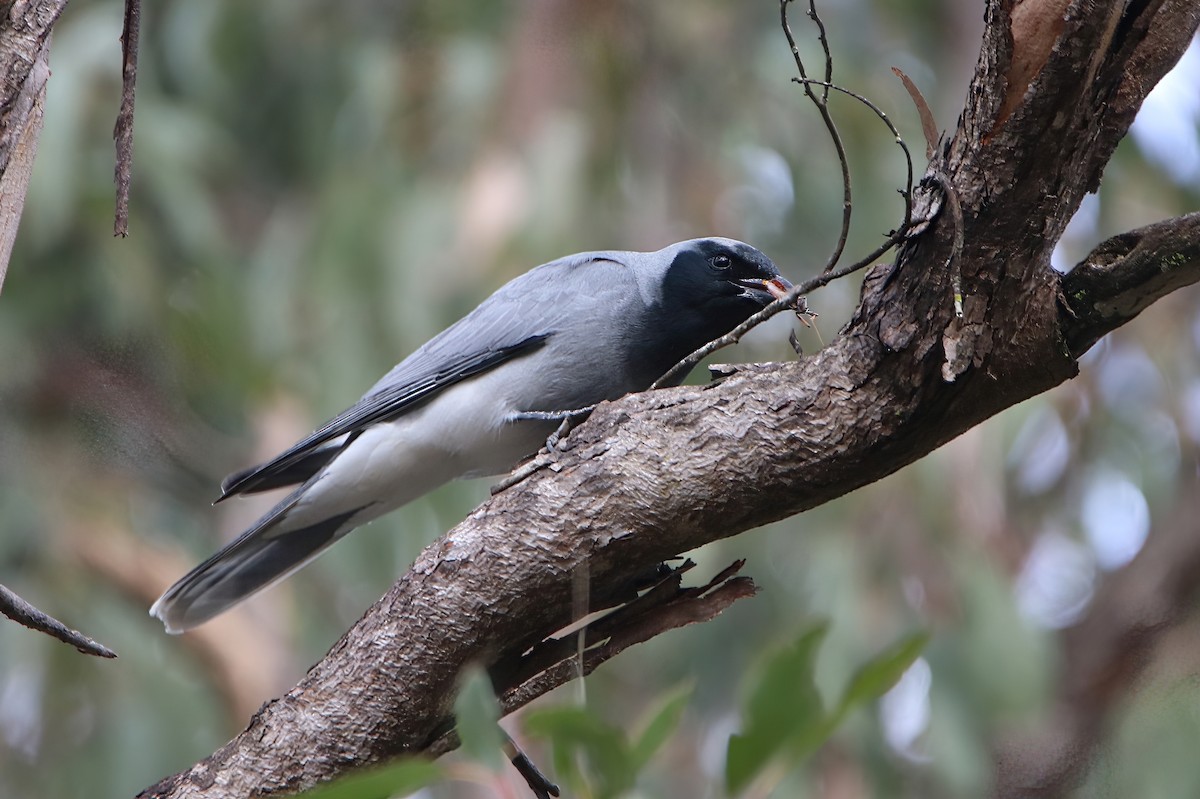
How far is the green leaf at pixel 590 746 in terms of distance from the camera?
1219 mm

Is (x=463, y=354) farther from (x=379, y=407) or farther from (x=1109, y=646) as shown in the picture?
(x=1109, y=646)

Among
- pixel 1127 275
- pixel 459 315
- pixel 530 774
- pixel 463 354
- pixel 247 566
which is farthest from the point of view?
pixel 459 315

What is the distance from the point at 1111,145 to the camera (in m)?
1.94

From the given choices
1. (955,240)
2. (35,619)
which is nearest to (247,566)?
(35,619)

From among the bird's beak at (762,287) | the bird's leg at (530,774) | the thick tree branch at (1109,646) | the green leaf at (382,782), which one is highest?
the bird's beak at (762,287)

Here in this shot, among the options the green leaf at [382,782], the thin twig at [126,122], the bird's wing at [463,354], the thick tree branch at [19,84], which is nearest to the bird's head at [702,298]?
the bird's wing at [463,354]

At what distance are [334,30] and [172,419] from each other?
3038 mm

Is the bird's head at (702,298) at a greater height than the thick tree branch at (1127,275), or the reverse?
the bird's head at (702,298)

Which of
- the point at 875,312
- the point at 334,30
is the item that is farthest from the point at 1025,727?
the point at 334,30

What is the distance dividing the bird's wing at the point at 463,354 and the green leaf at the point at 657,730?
2.27m

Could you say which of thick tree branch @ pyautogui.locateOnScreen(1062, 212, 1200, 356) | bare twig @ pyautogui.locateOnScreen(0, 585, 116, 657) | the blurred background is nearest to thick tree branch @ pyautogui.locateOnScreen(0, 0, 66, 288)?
bare twig @ pyautogui.locateOnScreen(0, 585, 116, 657)

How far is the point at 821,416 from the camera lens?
7.01 feet

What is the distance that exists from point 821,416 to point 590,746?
102 centimetres

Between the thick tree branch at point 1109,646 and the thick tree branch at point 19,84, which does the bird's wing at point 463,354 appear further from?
the thick tree branch at point 1109,646
